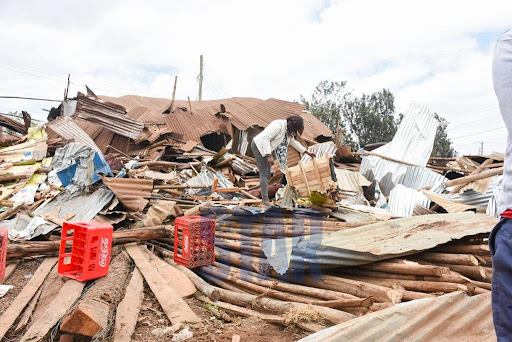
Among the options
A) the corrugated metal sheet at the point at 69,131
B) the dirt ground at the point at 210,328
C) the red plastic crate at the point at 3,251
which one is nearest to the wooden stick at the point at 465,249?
the dirt ground at the point at 210,328

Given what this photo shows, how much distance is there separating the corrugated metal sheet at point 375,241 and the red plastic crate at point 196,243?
0.62 meters

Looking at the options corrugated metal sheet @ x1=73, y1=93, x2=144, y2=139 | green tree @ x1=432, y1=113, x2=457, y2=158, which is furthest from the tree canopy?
corrugated metal sheet @ x1=73, y1=93, x2=144, y2=139

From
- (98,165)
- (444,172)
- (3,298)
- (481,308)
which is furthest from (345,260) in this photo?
(444,172)

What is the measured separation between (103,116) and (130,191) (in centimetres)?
682

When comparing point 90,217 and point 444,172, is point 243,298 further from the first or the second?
point 444,172

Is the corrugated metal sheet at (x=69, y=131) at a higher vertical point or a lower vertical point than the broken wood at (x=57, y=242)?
higher

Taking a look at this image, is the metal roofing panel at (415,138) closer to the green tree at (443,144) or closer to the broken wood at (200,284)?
the broken wood at (200,284)

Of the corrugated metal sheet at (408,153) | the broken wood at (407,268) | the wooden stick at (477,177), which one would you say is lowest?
the broken wood at (407,268)

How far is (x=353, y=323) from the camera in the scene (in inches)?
85.9

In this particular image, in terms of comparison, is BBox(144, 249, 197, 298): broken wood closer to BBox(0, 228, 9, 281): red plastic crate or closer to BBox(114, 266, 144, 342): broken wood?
BBox(114, 266, 144, 342): broken wood

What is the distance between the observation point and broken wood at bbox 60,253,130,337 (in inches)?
98.1

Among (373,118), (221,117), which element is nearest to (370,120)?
(373,118)

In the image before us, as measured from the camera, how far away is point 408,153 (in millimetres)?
8992

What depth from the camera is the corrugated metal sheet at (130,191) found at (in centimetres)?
605
